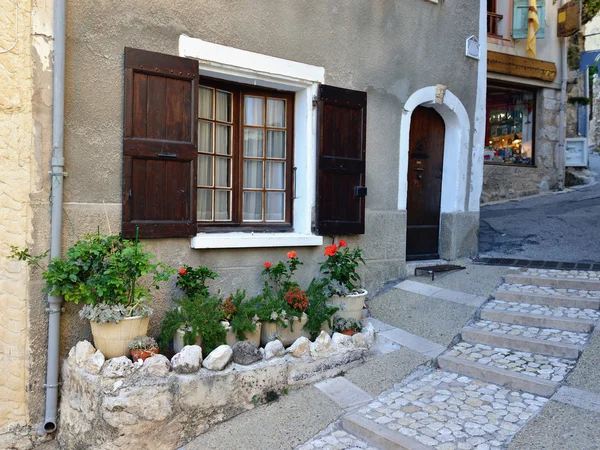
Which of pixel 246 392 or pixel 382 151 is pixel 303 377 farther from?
pixel 382 151

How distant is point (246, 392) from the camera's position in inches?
143

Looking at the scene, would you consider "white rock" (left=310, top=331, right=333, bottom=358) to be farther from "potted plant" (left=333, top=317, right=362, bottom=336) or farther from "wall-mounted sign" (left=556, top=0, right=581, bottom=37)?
"wall-mounted sign" (left=556, top=0, right=581, bottom=37)

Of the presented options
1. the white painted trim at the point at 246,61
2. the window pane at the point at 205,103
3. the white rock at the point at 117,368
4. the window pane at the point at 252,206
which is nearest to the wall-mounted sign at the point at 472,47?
the white painted trim at the point at 246,61

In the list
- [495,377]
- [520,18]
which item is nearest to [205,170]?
[495,377]

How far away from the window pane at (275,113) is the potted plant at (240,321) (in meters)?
2.01

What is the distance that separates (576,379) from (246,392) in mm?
2416

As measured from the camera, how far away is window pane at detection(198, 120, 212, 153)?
473 cm

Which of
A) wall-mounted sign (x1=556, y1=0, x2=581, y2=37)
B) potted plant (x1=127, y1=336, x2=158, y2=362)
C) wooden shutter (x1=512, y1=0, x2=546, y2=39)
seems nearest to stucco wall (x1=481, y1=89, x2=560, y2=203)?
wall-mounted sign (x1=556, y1=0, x2=581, y2=37)

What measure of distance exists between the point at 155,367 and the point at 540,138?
11.1m

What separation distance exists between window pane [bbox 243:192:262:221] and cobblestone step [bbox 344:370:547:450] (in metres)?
2.21

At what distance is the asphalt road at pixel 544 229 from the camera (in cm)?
666

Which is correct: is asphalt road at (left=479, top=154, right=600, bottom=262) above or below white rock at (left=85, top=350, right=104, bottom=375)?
above

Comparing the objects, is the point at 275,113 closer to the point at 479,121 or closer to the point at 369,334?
the point at 369,334

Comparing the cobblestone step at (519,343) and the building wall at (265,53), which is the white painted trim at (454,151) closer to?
the building wall at (265,53)
